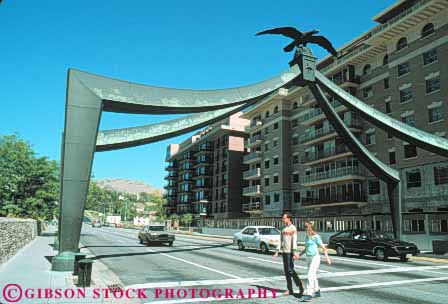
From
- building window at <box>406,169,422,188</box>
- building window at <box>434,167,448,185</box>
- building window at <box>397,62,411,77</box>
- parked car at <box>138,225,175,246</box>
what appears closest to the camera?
parked car at <box>138,225,175,246</box>

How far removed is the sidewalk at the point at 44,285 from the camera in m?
7.95

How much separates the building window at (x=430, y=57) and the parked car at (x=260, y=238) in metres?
23.3

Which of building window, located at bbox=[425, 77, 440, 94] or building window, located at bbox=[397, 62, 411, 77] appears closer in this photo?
building window, located at bbox=[425, 77, 440, 94]

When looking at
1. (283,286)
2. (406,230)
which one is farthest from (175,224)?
(283,286)

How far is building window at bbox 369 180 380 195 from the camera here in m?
39.7

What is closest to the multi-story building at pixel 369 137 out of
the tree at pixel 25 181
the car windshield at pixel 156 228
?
the car windshield at pixel 156 228

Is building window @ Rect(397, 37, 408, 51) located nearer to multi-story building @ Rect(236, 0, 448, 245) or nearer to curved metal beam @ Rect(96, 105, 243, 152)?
multi-story building @ Rect(236, 0, 448, 245)

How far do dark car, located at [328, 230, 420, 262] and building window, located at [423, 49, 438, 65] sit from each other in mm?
21851

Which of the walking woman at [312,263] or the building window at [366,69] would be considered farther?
the building window at [366,69]

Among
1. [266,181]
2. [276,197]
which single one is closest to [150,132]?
[276,197]

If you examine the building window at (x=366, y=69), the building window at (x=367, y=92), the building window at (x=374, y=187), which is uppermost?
the building window at (x=366, y=69)

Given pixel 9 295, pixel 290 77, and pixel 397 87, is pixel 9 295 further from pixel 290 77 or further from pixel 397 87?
pixel 397 87

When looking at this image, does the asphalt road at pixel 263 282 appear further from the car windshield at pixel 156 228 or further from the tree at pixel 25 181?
the tree at pixel 25 181

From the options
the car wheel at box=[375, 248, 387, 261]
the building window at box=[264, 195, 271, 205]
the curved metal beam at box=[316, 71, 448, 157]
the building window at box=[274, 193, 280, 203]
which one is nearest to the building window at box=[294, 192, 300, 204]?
the building window at box=[274, 193, 280, 203]
